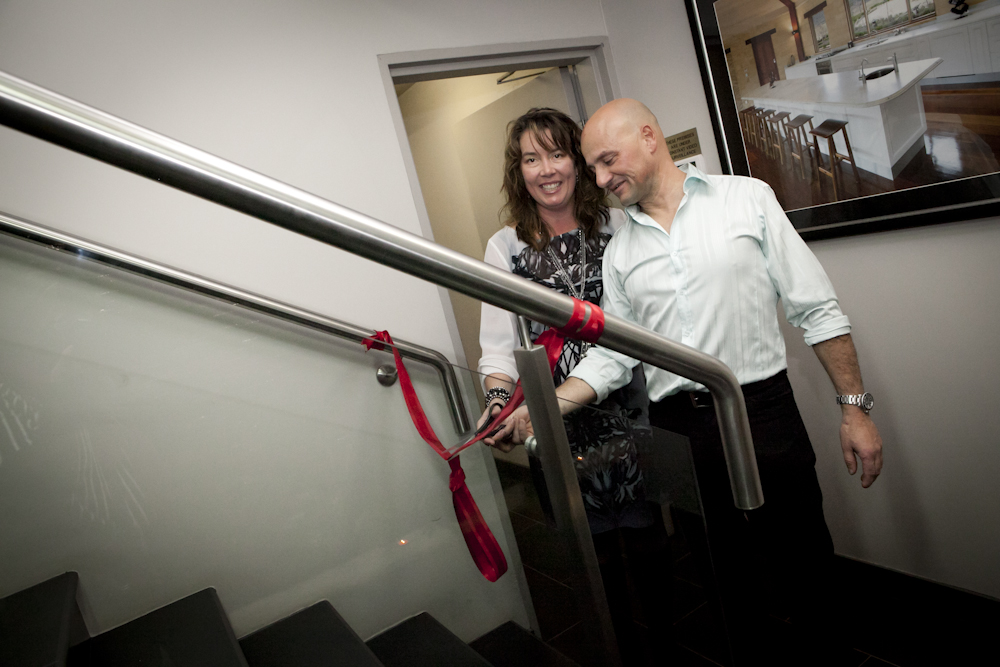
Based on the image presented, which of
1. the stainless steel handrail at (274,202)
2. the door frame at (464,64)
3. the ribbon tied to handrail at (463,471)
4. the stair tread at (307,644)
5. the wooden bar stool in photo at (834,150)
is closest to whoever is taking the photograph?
the stainless steel handrail at (274,202)

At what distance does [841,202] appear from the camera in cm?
209

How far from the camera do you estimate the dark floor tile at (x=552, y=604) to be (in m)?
1.13

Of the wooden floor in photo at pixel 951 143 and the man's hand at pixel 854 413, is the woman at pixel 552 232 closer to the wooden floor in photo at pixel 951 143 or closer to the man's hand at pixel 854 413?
the man's hand at pixel 854 413

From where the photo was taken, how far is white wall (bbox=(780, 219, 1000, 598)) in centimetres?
188

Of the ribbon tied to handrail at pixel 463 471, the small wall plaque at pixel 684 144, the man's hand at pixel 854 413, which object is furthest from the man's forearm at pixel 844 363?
the small wall plaque at pixel 684 144

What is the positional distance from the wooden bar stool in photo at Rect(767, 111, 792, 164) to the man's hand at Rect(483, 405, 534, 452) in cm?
158

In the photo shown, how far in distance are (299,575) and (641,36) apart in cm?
235

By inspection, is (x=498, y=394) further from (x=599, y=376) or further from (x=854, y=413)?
(x=854, y=413)

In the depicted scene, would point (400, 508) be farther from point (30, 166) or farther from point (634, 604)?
point (30, 166)

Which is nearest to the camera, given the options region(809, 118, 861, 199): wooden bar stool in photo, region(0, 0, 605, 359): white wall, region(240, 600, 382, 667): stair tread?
region(240, 600, 382, 667): stair tread

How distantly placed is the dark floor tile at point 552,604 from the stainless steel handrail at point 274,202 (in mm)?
398

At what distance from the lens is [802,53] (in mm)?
2047

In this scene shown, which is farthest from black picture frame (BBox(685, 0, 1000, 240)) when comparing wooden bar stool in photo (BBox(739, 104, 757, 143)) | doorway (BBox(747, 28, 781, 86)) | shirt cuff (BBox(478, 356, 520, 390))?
shirt cuff (BBox(478, 356, 520, 390))

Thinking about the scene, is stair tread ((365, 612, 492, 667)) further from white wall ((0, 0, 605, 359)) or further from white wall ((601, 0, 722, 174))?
white wall ((601, 0, 722, 174))
